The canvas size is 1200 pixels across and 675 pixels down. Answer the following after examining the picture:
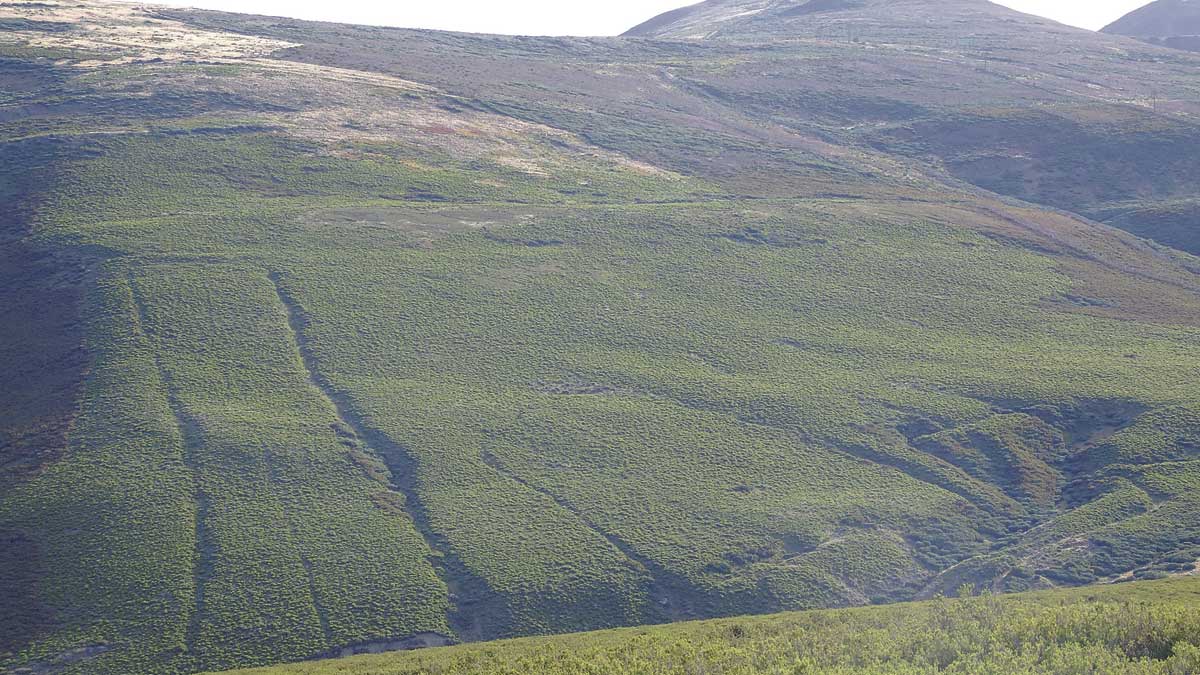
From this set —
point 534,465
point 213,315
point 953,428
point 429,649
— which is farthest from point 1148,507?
point 213,315

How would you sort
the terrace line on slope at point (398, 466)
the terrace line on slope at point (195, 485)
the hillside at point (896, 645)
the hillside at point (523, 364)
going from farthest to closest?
the hillside at point (523, 364), the terrace line on slope at point (398, 466), the terrace line on slope at point (195, 485), the hillside at point (896, 645)

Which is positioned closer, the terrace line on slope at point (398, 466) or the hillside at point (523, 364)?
the terrace line on slope at point (398, 466)

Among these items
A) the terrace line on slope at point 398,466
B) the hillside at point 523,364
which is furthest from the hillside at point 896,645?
the hillside at point 523,364

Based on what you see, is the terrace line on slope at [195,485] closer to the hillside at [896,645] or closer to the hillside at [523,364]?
the hillside at [523,364]

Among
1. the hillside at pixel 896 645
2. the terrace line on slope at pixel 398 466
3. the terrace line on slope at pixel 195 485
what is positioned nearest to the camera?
the hillside at pixel 896 645

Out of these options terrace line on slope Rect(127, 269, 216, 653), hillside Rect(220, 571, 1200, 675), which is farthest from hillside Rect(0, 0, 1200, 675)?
hillside Rect(220, 571, 1200, 675)

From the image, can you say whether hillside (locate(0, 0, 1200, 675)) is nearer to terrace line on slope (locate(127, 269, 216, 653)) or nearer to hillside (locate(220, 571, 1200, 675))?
terrace line on slope (locate(127, 269, 216, 653))
